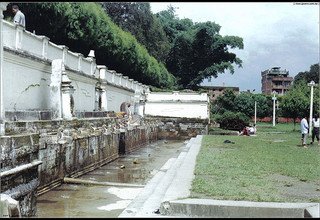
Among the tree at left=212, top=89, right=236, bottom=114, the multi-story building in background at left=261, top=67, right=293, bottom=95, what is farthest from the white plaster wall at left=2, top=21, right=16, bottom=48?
the multi-story building in background at left=261, top=67, right=293, bottom=95

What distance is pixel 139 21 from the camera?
5519 cm

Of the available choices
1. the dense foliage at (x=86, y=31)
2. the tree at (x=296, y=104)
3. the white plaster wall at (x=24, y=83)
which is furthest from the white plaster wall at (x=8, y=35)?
the tree at (x=296, y=104)

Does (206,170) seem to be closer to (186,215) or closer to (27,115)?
(186,215)

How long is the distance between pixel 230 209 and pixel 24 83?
9853mm

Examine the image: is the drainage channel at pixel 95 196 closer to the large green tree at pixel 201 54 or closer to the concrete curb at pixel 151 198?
the concrete curb at pixel 151 198

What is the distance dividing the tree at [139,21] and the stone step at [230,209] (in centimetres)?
4888

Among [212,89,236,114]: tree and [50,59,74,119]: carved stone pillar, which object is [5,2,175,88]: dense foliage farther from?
[212,89,236,114]: tree

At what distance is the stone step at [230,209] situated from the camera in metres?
5.90

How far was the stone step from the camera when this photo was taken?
590 cm

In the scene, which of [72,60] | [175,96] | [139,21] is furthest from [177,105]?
[139,21]

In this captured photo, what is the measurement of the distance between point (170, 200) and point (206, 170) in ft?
12.9

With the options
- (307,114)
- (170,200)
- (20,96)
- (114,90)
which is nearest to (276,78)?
(307,114)

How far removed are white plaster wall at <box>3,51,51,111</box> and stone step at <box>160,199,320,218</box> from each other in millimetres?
7675

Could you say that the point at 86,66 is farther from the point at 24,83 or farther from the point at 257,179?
the point at 257,179
